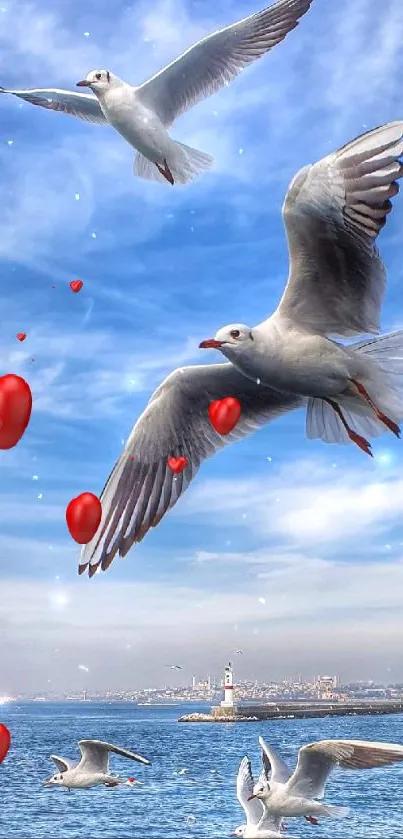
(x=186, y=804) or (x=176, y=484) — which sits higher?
(x=176, y=484)

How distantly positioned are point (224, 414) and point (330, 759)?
1.65 m

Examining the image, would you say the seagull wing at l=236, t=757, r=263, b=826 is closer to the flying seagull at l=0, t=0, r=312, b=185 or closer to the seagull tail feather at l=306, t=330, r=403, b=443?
the seagull tail feather at l=306, t=330, r=403, b=443

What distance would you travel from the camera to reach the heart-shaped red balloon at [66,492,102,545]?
2963 mm

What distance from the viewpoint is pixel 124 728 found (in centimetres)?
4841

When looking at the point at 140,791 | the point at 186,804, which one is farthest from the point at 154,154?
the point at 140,791

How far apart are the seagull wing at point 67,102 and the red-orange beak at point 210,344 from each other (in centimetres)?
143

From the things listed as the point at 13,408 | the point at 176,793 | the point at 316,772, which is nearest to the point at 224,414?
the point at 13,408

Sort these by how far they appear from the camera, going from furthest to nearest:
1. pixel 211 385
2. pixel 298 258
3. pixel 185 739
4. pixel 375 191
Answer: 1. pixel 185 739
2. pixel 211 385
3. pixel 298 258
4. pixel 375 191

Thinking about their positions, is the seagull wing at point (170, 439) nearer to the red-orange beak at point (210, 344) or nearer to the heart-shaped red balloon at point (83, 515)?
the heart-shaped red balloon at point (83, 515)

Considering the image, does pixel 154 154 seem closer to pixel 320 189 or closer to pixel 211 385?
pixel 211 385

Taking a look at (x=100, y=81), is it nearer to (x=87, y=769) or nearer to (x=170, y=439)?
(x=170, y=439)

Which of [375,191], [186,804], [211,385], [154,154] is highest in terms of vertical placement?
[154,154]

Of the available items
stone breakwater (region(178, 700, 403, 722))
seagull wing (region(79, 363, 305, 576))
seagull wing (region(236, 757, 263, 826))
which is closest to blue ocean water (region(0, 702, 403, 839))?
stone breakwater (region(178, 700, 403, 722))

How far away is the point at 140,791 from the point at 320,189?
3109 cm
